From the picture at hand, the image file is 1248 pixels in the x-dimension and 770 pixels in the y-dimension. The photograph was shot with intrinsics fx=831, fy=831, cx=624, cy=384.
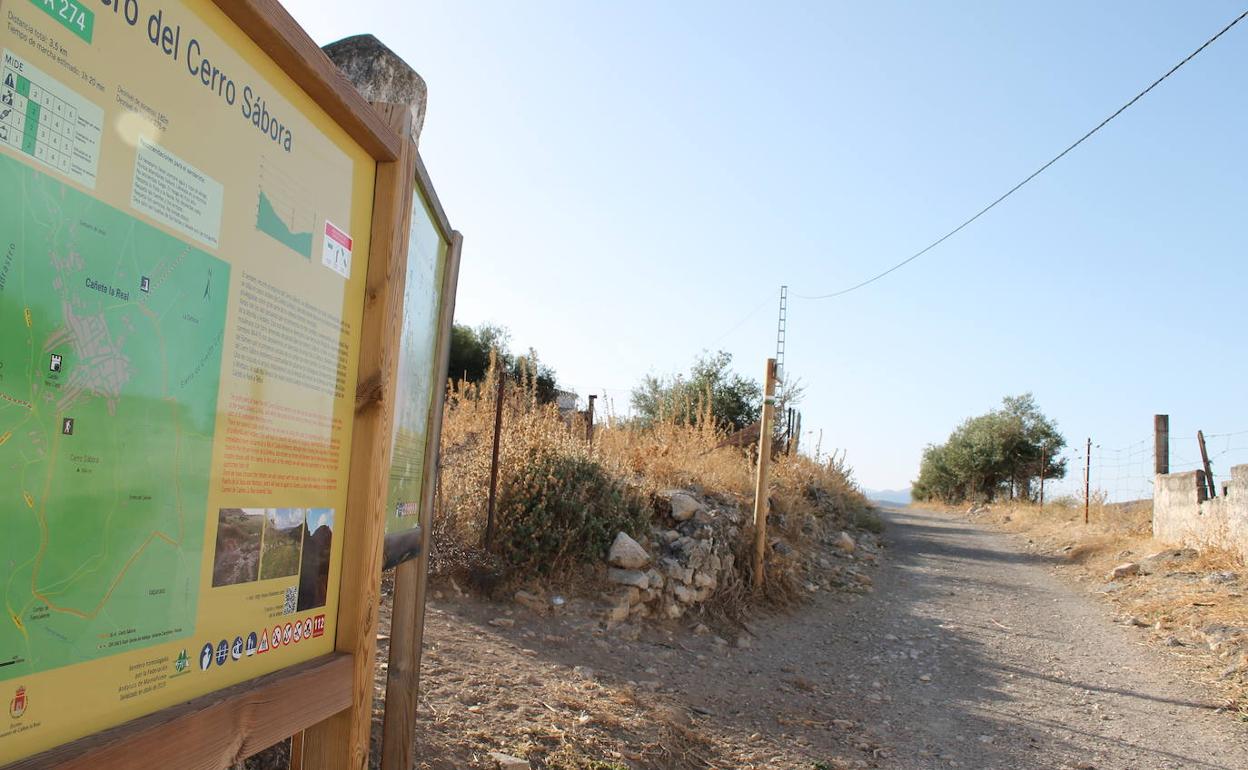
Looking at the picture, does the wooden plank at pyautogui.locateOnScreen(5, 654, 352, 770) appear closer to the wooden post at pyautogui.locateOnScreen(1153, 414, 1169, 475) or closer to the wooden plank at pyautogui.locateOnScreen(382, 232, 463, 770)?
the wooden plank at pyautogui.locateOnScreen(382, 232, 463, 770)

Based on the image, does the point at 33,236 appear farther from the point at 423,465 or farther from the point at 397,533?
the point at 423,465

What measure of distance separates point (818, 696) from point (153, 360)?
5.94 metres

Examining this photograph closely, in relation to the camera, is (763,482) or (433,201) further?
(763,482)

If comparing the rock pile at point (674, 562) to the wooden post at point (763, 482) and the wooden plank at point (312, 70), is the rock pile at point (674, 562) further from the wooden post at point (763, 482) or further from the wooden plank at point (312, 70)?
the wooden plank at point (312, 70)

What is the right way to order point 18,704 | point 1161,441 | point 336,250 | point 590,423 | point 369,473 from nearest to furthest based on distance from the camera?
point 18,704
point 336,250
point 369,473
point 590,423
point 1161,441

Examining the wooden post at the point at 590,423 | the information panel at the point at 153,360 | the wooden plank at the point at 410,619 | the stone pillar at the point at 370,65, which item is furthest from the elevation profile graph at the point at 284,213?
the wooden post at the point at 590,423

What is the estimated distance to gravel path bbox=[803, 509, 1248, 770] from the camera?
5.42 m

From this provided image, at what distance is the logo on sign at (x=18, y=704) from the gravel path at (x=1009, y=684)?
195 inches

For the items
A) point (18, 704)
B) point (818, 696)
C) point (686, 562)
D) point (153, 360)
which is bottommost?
point (818, 696)

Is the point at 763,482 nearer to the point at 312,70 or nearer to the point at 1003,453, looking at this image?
the point at 312,70

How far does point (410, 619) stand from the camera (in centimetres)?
316

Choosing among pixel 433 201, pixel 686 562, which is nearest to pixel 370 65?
pixel 433 201

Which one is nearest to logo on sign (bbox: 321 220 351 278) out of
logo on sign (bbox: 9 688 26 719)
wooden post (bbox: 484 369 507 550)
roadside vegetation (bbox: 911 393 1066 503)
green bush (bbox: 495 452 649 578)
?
logo on sign (bbox: 9 688 26 719)

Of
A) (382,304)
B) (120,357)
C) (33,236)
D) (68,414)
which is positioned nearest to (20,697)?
(68,414)
